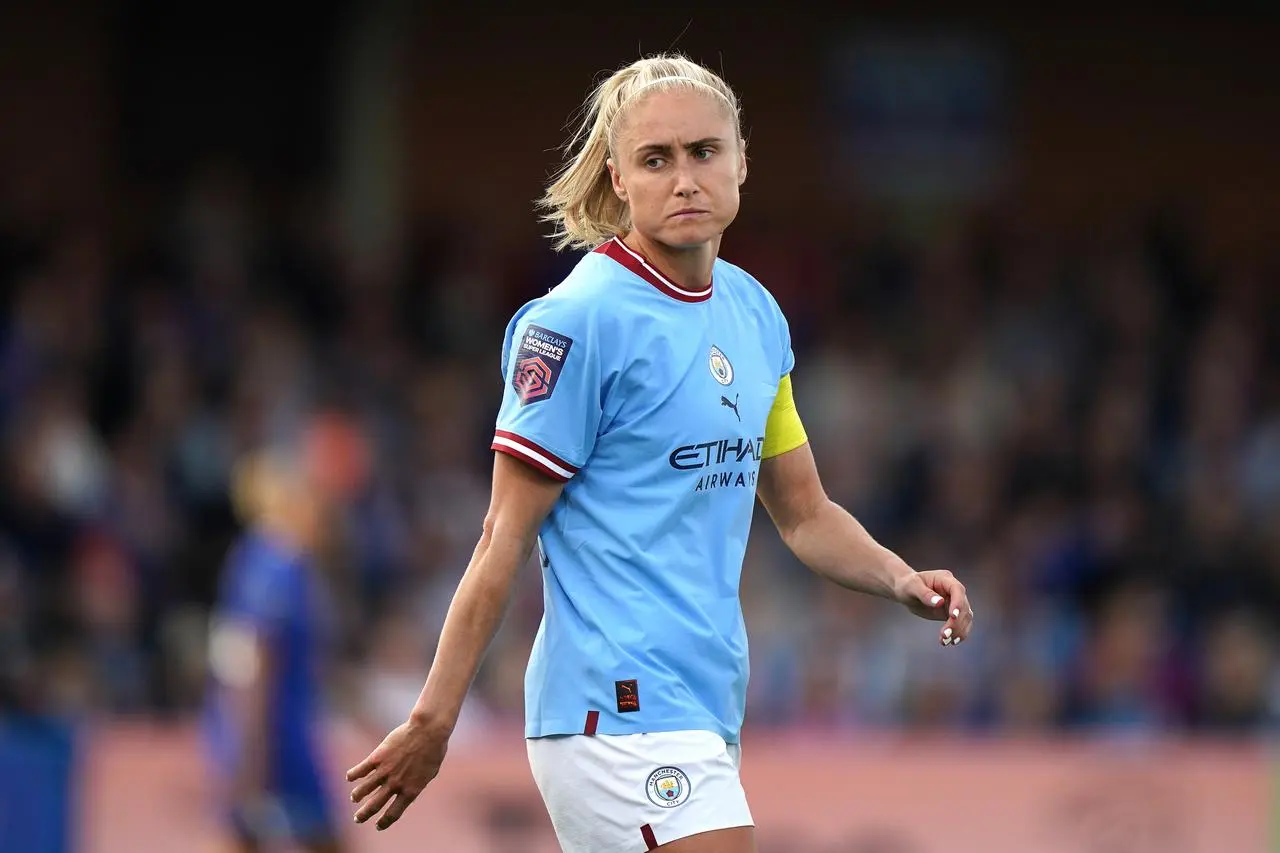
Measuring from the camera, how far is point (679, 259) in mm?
3873

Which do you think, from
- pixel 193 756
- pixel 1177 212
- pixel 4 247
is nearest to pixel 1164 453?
pixel 1177 212

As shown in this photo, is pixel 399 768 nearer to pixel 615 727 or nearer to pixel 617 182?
pixel 615 727

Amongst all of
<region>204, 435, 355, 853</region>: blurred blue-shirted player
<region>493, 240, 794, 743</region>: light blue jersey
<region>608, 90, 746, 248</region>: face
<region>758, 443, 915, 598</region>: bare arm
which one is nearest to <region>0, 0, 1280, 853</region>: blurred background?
<region>204, 435, 355, 853</region>: blurred blue-shirted player

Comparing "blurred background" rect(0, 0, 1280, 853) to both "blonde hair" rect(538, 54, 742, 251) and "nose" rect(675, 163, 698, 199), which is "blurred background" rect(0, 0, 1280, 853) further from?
"nose" rect(675, 163, 698, 199)

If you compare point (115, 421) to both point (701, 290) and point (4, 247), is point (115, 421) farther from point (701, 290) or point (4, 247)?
point (701, 290)

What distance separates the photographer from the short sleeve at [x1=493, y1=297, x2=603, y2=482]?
3680mm

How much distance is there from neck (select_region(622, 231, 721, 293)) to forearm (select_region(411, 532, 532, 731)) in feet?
2.06

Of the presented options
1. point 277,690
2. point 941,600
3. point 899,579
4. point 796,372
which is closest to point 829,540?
point 899,579

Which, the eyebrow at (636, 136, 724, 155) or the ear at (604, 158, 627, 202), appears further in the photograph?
the ear at (604, 158, 627, 202)

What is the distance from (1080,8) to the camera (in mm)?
14359

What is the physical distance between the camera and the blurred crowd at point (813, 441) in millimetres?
9969

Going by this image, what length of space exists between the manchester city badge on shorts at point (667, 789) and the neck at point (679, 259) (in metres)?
0.97

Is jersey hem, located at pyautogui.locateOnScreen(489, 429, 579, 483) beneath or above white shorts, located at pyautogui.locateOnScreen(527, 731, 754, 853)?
above

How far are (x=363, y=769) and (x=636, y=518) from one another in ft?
2.34
